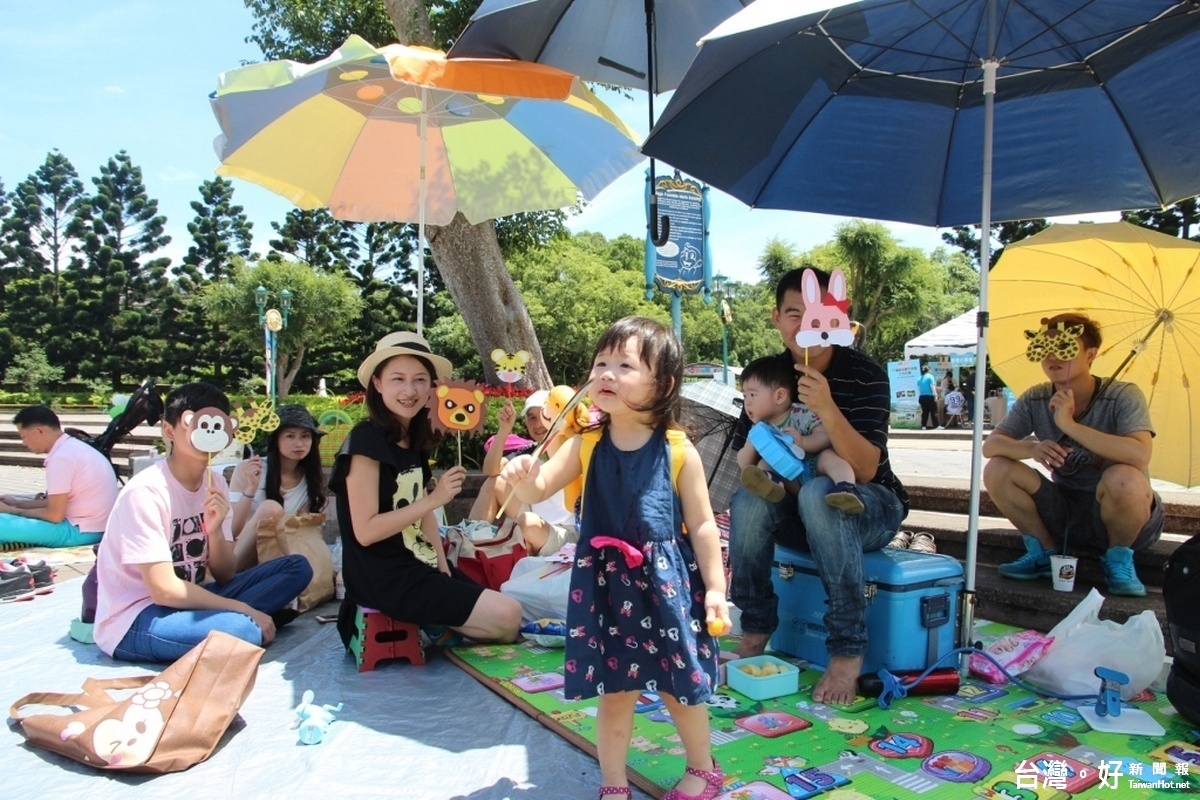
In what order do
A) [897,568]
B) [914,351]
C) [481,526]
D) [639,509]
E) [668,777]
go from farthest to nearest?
[914,351], [481,526], [897,568], [668,777], [639,509]

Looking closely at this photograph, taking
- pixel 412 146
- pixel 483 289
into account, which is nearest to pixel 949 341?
pixel 483 289

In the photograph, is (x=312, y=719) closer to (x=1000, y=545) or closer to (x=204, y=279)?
(x=1000, y=545)

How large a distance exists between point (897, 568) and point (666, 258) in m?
3.89

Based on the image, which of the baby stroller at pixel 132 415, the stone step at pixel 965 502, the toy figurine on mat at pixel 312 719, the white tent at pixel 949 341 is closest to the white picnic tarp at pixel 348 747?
the toy figurine on mat at pixel 312 719

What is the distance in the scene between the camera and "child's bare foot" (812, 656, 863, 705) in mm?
2525

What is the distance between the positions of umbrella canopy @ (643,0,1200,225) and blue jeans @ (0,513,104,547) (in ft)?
14.7

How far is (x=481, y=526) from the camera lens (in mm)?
3984

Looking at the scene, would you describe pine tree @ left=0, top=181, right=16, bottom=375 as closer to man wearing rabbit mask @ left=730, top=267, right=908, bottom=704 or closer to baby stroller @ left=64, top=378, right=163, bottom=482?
baby stroller @ left=64, top=378, right=163, bottom=482

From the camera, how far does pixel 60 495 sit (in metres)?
4.79

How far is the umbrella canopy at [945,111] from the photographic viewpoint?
2.84 meters

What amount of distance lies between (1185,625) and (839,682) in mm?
995

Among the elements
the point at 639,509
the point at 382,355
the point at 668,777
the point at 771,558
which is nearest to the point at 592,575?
the point at 639,509

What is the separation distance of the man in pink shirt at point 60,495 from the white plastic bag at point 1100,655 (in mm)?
5201

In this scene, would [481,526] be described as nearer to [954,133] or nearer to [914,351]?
[954,133]
